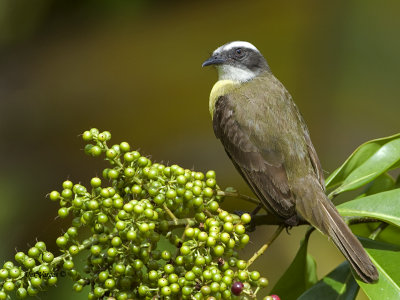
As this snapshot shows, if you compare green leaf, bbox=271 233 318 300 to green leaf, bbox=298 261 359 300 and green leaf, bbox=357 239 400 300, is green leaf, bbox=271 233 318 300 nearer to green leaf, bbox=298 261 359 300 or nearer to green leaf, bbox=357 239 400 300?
green leaf, bbox=298 261 359 300

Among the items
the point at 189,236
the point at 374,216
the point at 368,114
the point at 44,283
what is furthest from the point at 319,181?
the point at 368,114

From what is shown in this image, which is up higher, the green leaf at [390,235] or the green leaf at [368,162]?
the green leaf at [368,162]

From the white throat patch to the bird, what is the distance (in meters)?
0.06

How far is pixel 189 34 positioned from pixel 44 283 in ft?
17.6

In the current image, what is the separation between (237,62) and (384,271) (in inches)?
78.6

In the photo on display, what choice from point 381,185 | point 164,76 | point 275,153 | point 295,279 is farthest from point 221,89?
point 164,76

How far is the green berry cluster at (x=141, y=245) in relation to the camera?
191 centimetres

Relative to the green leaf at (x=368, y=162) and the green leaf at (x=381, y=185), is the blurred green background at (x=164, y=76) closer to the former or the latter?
the green leaf at (x=381, y=185)

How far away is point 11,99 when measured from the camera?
7113 mm

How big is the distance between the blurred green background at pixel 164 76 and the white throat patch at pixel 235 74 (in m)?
2.78

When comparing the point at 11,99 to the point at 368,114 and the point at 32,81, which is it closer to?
the point at 32,81

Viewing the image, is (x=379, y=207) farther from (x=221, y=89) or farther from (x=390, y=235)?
(x=221, y=89)

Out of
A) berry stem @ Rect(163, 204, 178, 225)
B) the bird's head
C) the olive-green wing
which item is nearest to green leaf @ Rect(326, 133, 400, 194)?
the olive-green wing

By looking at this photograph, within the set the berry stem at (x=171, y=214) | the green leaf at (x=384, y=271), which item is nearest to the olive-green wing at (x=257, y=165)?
the green leaf at (x=384, y=271)
